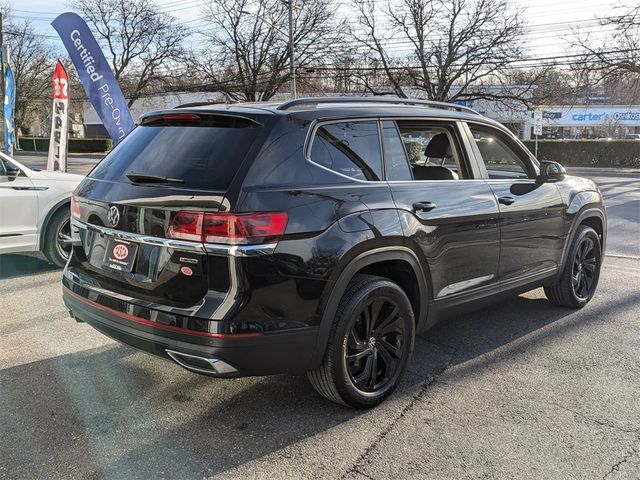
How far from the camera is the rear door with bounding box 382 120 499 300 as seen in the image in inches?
140

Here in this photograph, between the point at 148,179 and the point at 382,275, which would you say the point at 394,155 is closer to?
the point at 382,275

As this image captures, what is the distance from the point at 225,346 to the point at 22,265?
216 inches

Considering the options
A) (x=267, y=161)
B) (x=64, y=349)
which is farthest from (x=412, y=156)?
(x=64, y=349)

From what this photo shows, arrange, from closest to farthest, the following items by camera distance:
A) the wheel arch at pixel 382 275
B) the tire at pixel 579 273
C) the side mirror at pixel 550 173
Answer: the wheel arch at pixel 382 275, the side mirror at pixel 550 173, the tire at pixel 579 273

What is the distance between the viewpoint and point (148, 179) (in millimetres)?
3084

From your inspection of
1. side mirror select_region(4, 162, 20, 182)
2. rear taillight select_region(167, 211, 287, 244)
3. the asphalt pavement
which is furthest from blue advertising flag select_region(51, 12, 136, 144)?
rear taillight select_region(167, 211, 287, 244)

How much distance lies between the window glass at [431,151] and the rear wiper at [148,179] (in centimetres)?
162

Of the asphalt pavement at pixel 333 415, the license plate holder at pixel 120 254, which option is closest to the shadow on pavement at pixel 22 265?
the asphalt pavement at pixel 333 415

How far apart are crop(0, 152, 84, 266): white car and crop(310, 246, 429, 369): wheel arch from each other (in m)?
4.04

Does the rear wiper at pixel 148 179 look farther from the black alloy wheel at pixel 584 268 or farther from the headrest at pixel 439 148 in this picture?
the black alloy wheel at pixel 584 268

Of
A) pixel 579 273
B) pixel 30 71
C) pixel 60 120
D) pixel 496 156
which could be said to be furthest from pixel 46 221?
pixel 30 71

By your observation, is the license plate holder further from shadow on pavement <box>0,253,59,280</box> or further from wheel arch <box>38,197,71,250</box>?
shadow on pavement <box>0,253,59,280</box>

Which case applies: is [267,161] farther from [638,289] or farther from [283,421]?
[638,289]

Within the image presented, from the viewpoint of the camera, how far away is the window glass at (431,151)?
12.9ft
